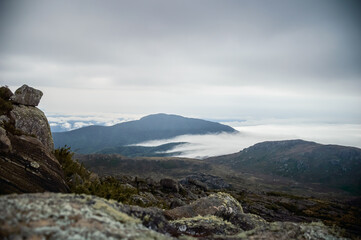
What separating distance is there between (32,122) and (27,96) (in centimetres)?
369

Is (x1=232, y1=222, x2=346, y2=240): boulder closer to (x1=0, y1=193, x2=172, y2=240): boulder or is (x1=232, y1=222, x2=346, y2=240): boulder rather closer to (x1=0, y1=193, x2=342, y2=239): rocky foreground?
(x1=0, y1=193, x2=342, y2=239): rocky foreground

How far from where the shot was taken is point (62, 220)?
7.50 meters

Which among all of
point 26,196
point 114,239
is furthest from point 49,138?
point 114,239

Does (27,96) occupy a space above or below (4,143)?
above

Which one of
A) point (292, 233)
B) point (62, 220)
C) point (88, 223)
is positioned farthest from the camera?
point (292, 233)

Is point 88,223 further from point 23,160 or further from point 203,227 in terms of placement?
point 23,160

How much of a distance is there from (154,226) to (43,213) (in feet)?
16.7

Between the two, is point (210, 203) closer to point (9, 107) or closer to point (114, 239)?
point (114, 239)

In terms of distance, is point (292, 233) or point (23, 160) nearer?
point (292, 233)

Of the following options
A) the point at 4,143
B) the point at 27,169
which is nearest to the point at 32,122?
the point at 4,143

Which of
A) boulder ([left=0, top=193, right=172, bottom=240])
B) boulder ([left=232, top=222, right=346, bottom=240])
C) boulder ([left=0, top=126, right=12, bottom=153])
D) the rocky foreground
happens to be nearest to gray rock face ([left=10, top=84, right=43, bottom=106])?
boulder ([left=0, top=126, right=12, bottom=153])

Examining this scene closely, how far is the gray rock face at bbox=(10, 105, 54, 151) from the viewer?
20672 mm

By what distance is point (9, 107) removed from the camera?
67.9 feet

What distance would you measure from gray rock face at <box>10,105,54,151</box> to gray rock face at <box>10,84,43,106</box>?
68cm
